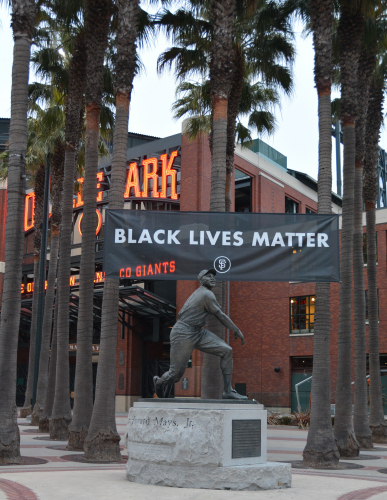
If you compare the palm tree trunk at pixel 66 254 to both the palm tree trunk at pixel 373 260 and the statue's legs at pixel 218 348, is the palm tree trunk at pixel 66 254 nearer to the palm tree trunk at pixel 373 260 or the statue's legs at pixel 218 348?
the statue's legs at pixel 218 348

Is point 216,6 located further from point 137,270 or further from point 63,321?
point 63,321

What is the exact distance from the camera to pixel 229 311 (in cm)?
4097

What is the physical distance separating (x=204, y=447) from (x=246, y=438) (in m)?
0.78

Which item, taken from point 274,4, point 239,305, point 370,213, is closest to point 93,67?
point 274,4

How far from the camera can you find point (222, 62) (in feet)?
55.5

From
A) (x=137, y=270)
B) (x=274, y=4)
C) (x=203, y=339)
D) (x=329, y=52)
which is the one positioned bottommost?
(x=203, y=339)

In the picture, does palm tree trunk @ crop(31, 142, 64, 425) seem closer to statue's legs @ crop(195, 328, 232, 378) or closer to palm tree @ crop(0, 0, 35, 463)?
palm tree @ crop(0, 0, 35, 463)

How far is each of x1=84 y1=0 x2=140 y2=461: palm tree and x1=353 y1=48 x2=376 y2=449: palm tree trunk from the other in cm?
775

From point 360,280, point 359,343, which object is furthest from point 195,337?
point 360,280

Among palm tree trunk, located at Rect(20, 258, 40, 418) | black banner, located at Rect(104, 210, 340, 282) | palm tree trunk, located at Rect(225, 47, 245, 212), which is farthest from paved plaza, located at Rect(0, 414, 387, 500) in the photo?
palm tree trunk, located at Rect(20, 258, 40, 418)

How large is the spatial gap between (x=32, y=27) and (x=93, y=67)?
2.79 m

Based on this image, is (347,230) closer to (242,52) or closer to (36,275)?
(242,52)

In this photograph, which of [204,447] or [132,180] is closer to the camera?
[204,447]

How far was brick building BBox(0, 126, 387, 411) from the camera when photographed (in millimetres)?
36875
